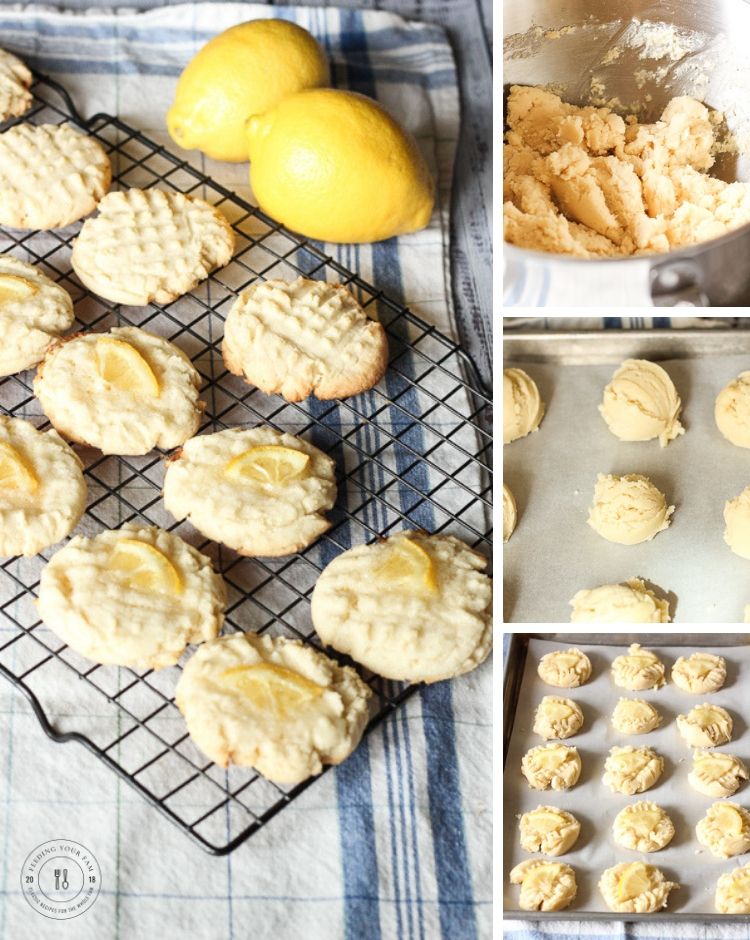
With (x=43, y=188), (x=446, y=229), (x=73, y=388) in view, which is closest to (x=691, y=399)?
(x=446, y=229)

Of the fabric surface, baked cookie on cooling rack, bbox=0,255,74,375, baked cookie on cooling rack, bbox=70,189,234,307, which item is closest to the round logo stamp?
the fabric surface

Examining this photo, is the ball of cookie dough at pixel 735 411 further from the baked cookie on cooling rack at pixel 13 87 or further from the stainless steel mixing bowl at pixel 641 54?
the baked cookie on cooling rack at pixel 13 87

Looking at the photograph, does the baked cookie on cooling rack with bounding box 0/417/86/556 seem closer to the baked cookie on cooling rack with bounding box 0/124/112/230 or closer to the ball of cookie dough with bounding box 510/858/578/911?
the baked cookie on cooling rack with bounding box 0/124/112/230

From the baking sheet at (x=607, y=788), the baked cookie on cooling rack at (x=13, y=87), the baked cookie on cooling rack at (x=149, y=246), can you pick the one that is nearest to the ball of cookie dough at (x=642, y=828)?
the baking sheet at (x=607, y=788)

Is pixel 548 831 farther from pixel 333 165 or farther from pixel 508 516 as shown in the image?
pixel 333 165

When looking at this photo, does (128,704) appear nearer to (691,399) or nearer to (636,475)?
(636,475)

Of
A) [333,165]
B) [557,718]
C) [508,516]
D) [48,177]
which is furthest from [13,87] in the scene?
[557,718]

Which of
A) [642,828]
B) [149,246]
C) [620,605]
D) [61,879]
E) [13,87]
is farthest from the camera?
[13,87]
